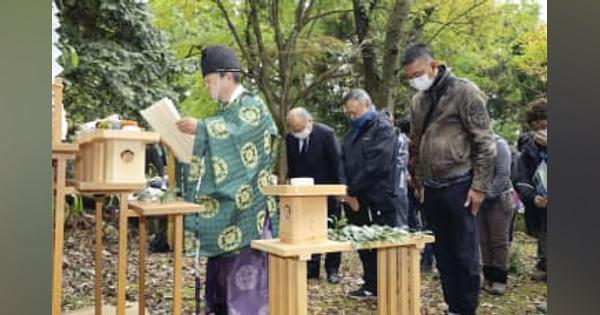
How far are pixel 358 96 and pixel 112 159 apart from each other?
100 centimetres

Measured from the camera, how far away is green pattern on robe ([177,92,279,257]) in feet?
7.98

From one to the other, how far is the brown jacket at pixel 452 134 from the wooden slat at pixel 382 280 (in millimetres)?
342

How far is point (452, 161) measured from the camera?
243cm

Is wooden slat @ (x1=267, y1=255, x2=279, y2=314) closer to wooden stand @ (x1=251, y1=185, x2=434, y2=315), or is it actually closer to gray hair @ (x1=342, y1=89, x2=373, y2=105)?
wooden stand @ (x1=251, y1=185, x2=434, y2=315)

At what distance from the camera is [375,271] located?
246cm

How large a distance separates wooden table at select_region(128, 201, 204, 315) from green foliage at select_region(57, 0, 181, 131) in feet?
1.20

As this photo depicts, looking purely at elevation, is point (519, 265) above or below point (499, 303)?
above

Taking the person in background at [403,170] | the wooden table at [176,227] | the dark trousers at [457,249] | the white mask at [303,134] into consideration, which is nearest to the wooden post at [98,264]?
the wooden table at [176,227]

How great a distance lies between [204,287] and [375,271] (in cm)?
69

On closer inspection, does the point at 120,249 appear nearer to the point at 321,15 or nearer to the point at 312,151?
the point at 312,151

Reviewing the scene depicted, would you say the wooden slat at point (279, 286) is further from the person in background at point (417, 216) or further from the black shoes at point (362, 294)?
the person in background at point (417, 216)
